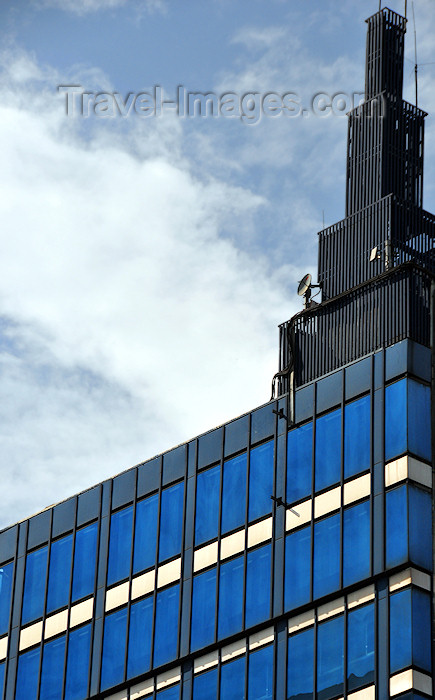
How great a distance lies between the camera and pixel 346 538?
59594 mm

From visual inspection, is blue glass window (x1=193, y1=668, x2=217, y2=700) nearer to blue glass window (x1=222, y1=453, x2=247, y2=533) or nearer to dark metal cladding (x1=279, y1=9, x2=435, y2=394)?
blue glass window (x1=222, y1=453, x2=247, y2=533)

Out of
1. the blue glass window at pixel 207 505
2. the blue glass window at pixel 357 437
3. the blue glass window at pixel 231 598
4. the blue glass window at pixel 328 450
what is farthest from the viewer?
the blue glass window at pixel 207 505

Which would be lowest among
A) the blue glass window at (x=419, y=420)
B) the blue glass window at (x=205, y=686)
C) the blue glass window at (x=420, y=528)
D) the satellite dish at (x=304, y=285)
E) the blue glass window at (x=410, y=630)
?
the blue glass window at (x=410, y=630)

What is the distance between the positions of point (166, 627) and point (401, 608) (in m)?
11.3

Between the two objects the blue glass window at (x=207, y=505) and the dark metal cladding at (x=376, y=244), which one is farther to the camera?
the blue glass window at (x=207, y=505)

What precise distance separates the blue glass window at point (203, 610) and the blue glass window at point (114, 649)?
12.7ft

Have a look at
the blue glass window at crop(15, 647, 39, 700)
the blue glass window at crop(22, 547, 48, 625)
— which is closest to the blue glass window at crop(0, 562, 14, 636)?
the blue glass window at crop(22, 547, 48, 625)

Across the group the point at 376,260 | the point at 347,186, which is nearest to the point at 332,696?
the point at 376,260

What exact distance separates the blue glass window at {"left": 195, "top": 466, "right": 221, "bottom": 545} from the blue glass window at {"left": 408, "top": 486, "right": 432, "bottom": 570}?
916cm

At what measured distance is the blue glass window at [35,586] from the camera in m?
71.6

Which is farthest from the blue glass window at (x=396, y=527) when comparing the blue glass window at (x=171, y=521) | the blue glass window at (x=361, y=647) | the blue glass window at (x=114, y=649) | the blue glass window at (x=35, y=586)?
the blue glass window at (x=35, y=586)

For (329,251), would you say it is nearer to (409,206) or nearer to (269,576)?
(409,206)

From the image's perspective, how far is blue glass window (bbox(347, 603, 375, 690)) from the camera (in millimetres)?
57250

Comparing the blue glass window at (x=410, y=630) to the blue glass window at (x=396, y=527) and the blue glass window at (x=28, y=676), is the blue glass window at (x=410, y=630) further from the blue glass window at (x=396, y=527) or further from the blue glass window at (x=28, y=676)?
the blue glass window at (x=28, y=676)
